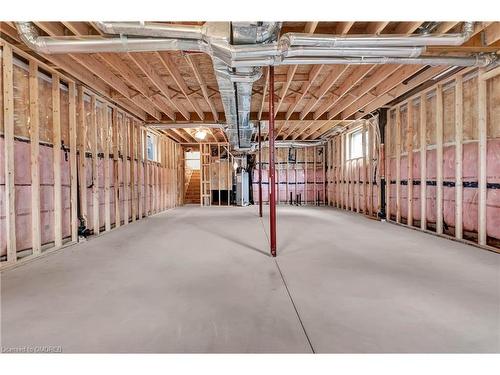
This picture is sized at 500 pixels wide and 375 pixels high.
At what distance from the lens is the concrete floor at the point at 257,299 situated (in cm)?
169

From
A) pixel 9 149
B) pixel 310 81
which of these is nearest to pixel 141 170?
pixel 9 149

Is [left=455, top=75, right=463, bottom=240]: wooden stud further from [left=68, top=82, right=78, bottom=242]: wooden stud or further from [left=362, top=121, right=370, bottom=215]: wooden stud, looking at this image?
[left=68, top=82, right=78, bottom=242]: wooden stud

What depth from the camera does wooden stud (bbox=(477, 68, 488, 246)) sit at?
3.94m

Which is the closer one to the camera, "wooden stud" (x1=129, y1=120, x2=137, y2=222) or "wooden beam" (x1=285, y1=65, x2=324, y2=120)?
"wooden beam" (x1=285, y1=65, x2=324, y2=120)

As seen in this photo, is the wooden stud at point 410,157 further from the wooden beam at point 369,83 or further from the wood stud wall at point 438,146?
the wooden beam at point 369,83

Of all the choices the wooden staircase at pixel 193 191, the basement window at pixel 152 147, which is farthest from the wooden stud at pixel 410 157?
the wooden staircase at pixel 193 191

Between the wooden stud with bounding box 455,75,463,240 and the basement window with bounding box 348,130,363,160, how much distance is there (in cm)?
419

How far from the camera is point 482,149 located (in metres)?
3.95

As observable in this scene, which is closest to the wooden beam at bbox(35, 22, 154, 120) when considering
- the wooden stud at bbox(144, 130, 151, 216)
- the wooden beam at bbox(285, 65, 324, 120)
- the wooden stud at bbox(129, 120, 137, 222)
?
the wooden stud at bbox(129, 120, 137, 222)

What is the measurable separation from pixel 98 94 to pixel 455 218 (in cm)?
697

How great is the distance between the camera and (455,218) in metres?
4.51
